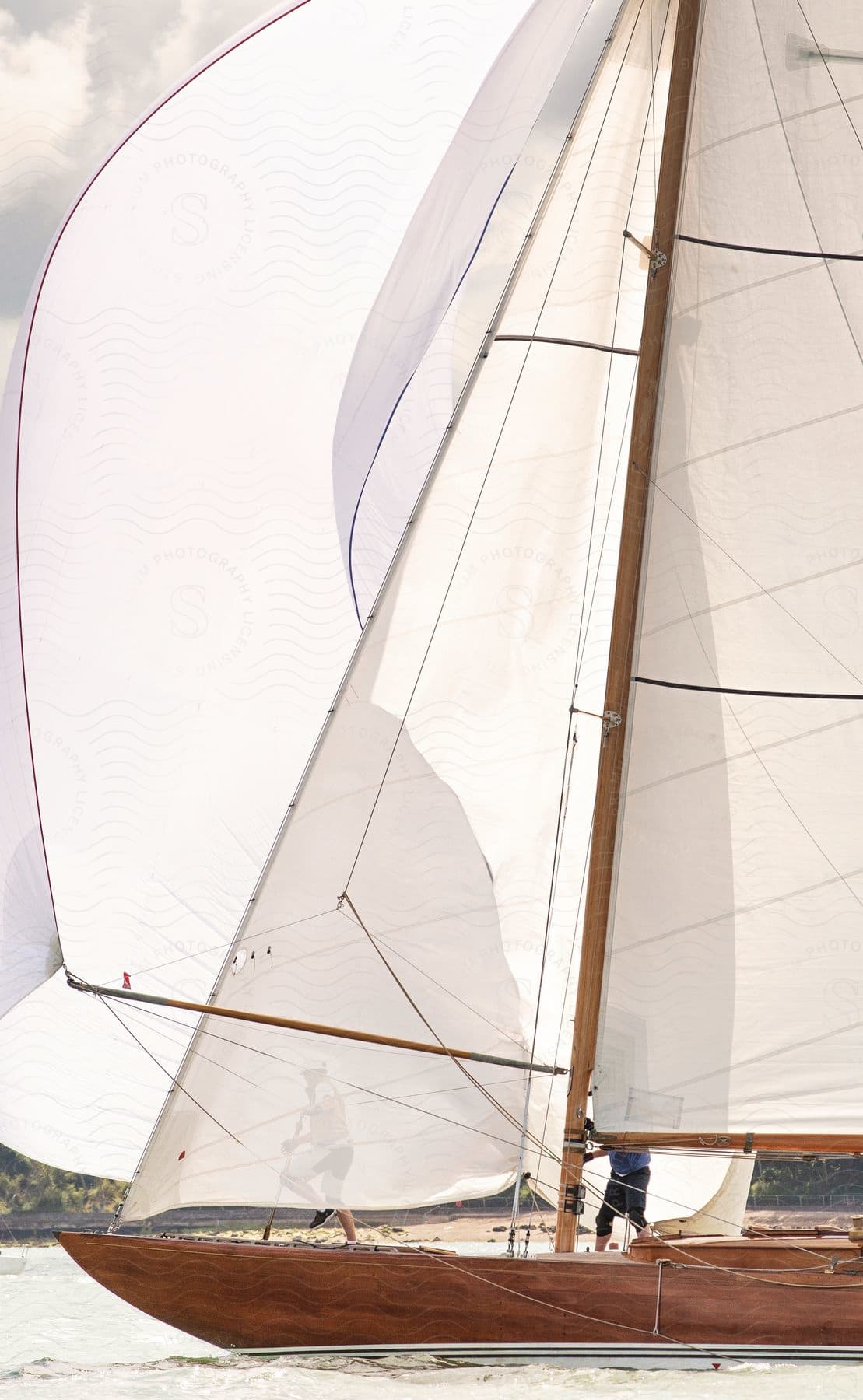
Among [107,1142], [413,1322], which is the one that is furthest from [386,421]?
[413,1322]

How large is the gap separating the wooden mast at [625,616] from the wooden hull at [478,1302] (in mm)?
591

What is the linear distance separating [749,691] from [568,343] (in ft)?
7.01

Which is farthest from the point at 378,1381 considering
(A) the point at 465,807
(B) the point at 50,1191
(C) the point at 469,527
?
(B) the point at 50,1191

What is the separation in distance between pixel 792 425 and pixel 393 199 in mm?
2620

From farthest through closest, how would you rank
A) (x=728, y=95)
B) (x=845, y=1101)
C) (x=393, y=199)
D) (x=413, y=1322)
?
1. (x=393, y=199)
2. (x=728, y=95)
3. (x=845, y=1101)
4. (x=413, y=1322)

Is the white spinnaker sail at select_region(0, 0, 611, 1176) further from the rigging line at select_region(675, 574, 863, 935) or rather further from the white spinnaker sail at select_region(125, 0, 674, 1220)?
the rigging line at select_region(675, 574, 863, 935)

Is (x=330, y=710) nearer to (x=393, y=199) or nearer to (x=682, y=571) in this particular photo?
(x=682, y=571)

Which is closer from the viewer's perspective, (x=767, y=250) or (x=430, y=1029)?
(x=430, y=1029)

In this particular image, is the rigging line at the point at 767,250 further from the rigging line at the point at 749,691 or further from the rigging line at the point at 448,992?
the rigging line at the point at 448,992

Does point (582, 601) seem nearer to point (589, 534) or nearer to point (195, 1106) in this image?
point (589, 534)

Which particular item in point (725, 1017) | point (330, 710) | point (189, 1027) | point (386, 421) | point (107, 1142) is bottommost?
point (107, 1142)

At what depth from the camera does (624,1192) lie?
8.23 m

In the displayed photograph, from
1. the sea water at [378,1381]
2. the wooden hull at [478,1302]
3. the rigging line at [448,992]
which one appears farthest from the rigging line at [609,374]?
the sea water at [378,1381]

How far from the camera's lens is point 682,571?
784cm
